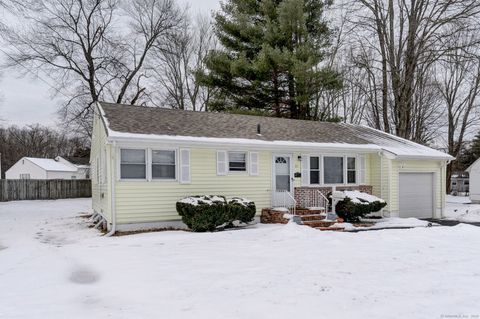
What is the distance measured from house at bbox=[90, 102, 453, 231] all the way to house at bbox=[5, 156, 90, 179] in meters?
23.6

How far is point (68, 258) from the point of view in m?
8.02

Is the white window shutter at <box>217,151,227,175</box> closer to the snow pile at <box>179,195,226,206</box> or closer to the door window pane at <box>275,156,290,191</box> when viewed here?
the snow pile at <box>179,195,226,206</box>

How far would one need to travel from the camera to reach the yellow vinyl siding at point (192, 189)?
1130 cm

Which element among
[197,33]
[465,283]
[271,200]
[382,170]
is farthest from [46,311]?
[197,33]

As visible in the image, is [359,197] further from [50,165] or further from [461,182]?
[461,182]

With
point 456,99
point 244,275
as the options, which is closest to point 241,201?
point 244,275

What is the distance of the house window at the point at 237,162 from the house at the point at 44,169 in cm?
2817

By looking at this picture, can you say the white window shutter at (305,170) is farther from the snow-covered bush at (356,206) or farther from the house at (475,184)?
the house at (475,184)

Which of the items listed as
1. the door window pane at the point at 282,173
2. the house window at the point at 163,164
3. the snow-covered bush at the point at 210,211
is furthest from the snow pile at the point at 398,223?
the house window at the point at 163,164

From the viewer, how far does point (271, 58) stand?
22.6 m

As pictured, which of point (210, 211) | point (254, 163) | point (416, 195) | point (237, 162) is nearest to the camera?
point (210, 211)

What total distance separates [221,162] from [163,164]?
6.55 feet

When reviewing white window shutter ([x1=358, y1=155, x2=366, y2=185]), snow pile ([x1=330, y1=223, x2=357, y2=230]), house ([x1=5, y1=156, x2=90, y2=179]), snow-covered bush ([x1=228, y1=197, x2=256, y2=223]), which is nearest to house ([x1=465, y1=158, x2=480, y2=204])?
white window shutter ([x1=358, y1=155, x2=366, y2=185])

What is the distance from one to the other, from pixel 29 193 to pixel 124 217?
59.6 feet
